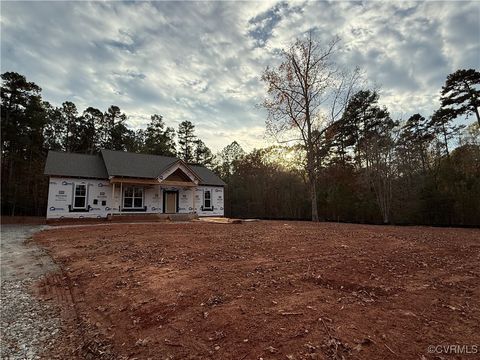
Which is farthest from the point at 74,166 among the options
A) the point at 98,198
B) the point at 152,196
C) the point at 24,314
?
the point at 24,314

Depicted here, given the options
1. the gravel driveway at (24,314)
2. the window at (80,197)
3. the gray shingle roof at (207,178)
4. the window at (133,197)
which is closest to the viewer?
the gravel driveway at (24,314)

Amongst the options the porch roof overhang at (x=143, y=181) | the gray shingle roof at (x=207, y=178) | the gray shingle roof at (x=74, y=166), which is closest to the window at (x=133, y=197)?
the porch roof overhang at (x=143, y=181)

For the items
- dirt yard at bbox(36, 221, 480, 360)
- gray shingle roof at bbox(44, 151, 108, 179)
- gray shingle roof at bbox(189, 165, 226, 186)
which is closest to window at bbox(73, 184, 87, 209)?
gray shingle roof at bbox(44, 151, 108, 179)

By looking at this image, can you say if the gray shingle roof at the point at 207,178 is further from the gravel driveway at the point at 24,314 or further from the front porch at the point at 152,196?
the gravel driveway at the point at 24,314

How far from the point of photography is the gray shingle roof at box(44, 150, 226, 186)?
741 inches

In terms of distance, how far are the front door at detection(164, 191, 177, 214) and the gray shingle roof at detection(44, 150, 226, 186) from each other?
206cm

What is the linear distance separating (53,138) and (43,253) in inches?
1386

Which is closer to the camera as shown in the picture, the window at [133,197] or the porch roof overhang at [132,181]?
the porch roof overhang at [132,181]

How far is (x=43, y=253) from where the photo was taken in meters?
8.31

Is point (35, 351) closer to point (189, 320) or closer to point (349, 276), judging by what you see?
point (189, 320)

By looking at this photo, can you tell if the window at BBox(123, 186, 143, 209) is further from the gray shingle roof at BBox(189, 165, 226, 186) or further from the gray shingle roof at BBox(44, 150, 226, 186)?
the gray shingle roof at BBox(189, 165, 226, 186)

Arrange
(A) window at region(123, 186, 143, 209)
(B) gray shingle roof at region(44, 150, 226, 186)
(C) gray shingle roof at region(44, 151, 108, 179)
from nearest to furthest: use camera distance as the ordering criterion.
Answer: (C) gray shingle roof at region(44, 151, 108, 179)
(B) gray shingle roof at region(44, 150, 226, 186)
(A) window at region(123, 186, 143, 209)

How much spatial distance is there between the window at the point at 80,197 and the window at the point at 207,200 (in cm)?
972

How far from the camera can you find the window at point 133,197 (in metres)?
20.6
